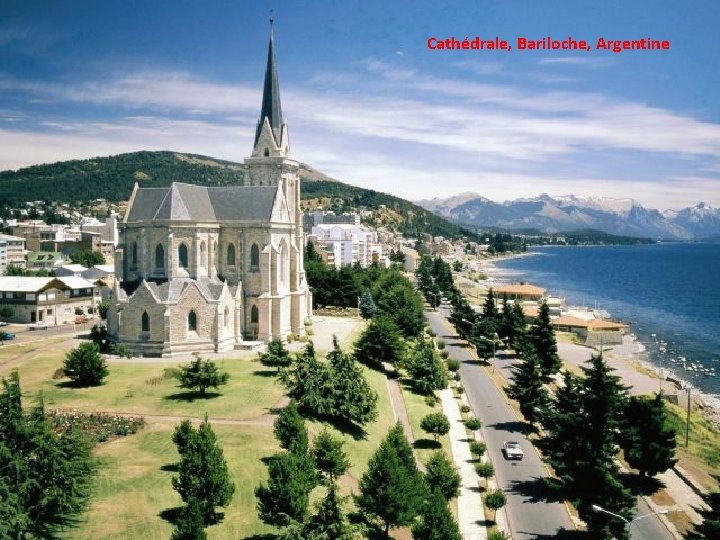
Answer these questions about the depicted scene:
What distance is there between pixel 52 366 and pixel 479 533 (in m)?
36.1

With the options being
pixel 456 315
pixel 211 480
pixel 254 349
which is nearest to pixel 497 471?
pixel 211 480

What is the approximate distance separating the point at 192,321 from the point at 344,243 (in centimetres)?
9537

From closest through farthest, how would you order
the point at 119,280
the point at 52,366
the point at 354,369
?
the point at 354,369 → the point at 52,366 → the point at 119,280

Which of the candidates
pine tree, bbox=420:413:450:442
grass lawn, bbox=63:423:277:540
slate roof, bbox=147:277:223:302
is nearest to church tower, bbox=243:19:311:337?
slate roof, bbox=147:277:223:302

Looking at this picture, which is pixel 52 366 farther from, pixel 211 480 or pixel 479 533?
pixel 479 533

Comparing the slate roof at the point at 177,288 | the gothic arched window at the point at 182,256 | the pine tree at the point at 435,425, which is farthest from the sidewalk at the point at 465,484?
the gothic arched window at the point at 182,256

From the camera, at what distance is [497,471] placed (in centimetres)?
3972

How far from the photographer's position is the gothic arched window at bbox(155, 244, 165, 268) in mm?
58250

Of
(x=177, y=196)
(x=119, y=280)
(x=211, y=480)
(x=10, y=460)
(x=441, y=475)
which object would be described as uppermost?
(x=177, y=196)

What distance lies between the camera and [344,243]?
149750mm

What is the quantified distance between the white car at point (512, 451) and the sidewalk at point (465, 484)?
7.97 feet

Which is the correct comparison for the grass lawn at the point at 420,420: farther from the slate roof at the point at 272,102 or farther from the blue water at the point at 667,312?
the blue water at the point at 667,312

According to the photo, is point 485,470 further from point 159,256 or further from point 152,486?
point 159,256

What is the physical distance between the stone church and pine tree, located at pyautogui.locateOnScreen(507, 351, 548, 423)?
77.5 ft
